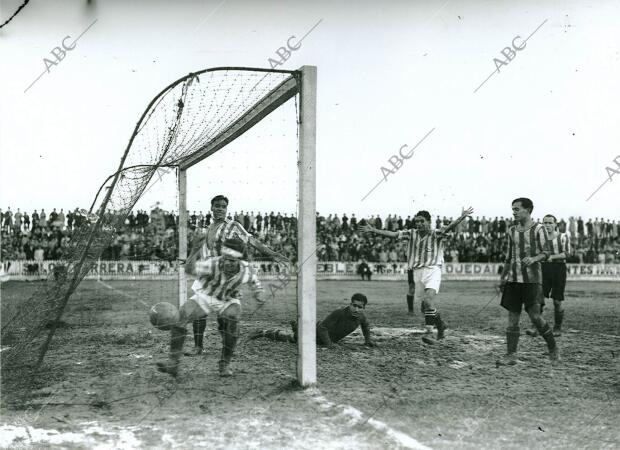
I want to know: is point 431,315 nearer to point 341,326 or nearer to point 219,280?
point 341,326

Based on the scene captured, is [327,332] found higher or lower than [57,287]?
lower

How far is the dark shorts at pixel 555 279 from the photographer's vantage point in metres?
8.45

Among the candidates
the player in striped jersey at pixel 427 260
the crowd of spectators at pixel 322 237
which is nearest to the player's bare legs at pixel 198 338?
the player in striped jersey at pixel 427 260

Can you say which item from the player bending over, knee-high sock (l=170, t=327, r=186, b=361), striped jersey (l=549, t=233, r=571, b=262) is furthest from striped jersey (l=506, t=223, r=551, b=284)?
knee-high sock (l=170, t=327, r=186, b=361)

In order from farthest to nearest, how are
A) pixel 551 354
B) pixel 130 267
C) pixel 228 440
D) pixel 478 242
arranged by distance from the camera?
pixel 478 242 < pixel 130 267 < pixel 551 354 < pixel 228 440

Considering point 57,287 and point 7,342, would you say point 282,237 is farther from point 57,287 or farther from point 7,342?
point 57,287

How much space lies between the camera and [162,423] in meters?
4.01

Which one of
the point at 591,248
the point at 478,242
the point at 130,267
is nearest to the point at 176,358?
the point at 130,267

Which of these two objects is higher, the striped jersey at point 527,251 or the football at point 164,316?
the striped jersey at point 527,251

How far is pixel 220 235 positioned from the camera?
233 inches

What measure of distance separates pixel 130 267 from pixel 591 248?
19872 millimetres

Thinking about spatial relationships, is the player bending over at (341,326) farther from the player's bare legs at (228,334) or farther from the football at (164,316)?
the football at (164,316)

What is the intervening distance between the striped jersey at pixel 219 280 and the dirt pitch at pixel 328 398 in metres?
0.75

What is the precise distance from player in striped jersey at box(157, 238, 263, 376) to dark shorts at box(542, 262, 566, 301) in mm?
4899
